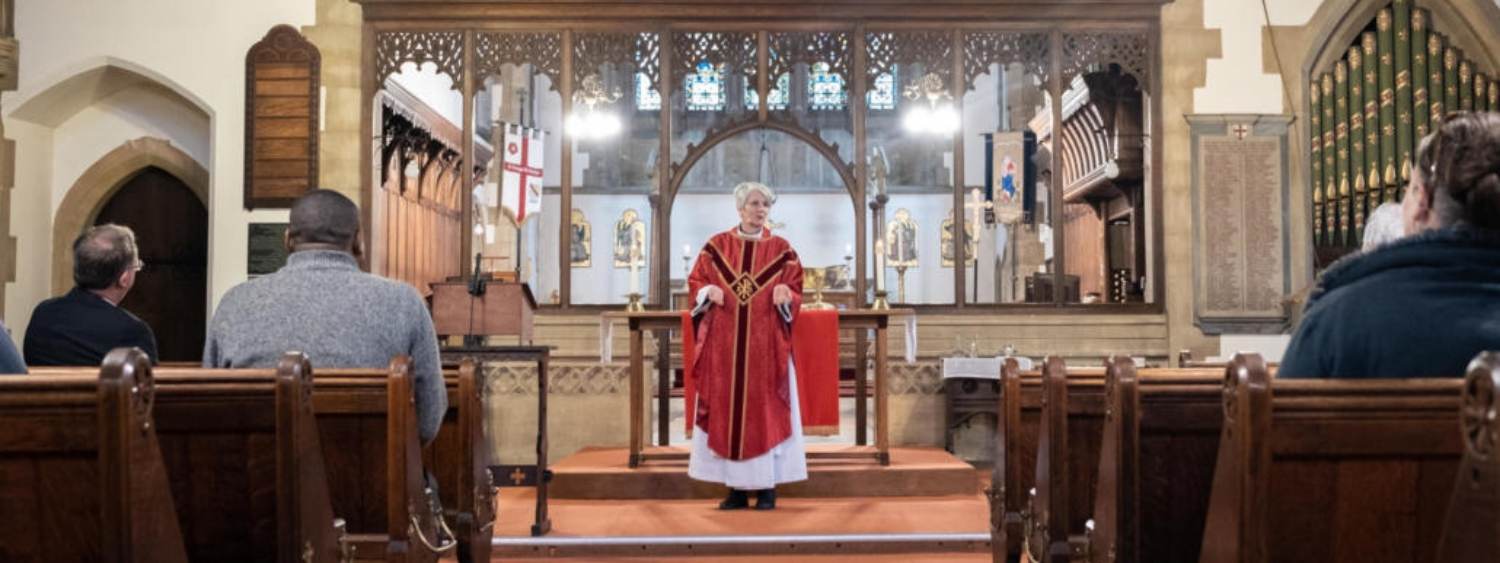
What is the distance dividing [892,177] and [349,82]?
1219cm

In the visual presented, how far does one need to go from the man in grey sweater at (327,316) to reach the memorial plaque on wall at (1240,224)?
6048 millimetres

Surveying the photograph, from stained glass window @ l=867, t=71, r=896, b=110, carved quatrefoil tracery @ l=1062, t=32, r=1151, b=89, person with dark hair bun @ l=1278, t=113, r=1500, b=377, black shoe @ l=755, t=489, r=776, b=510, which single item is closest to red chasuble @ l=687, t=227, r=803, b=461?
black shoe @ l=755, t=489, r=776, b=510

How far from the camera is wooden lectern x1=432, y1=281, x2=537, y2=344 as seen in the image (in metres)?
5.80

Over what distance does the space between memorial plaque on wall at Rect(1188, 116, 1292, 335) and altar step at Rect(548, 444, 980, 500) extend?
2.41m

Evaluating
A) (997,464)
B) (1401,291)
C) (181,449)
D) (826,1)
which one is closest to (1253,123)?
(826,1)

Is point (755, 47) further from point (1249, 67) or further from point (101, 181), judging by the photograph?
point (101, 181)

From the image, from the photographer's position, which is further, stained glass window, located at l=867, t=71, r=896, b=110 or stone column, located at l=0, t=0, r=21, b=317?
stained glass window, located at l=867, t=71, r=896, b=110

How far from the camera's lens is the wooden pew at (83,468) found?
1.78 meters

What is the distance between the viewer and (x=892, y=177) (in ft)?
63.1

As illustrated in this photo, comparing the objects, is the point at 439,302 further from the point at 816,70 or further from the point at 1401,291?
the point at 816,70

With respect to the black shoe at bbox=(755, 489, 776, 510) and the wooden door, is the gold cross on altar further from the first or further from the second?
the wooden door

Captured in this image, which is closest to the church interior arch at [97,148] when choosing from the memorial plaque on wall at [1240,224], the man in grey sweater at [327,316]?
the man in grey sweater at [327,316]

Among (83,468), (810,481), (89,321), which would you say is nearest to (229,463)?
(83,468)

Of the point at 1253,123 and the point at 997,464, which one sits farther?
the point at 1253,123
